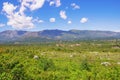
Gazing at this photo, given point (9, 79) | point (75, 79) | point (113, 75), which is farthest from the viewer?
point (75, 79)

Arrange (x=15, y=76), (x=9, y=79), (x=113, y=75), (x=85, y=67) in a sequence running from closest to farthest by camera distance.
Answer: (x=9, y=79) < (x=15, y=76) < (x=113, y=75) < (x=85, y=67)

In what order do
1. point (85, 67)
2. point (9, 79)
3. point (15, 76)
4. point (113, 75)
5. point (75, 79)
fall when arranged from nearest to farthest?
point (9, 79) < point (15, 76) < point (113, 75) < point (75, 79) < point (85, 67)

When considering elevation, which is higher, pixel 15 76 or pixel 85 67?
pixel 15 76

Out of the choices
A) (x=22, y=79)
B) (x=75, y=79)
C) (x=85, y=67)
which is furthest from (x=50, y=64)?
(x=22, y=79)

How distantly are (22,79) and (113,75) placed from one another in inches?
1138

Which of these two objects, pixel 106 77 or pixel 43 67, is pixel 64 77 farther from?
pixel 43 67

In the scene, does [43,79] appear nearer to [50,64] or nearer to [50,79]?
[50,79]

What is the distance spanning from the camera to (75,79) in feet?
240

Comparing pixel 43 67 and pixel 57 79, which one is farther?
pixel 43 67

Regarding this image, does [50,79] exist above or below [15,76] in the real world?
below

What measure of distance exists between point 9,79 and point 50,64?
217 feet

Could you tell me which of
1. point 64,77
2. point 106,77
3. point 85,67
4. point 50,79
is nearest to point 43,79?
point 50,79

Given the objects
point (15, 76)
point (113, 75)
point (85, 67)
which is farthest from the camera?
point (85, 67)

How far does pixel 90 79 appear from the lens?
71062 mm
